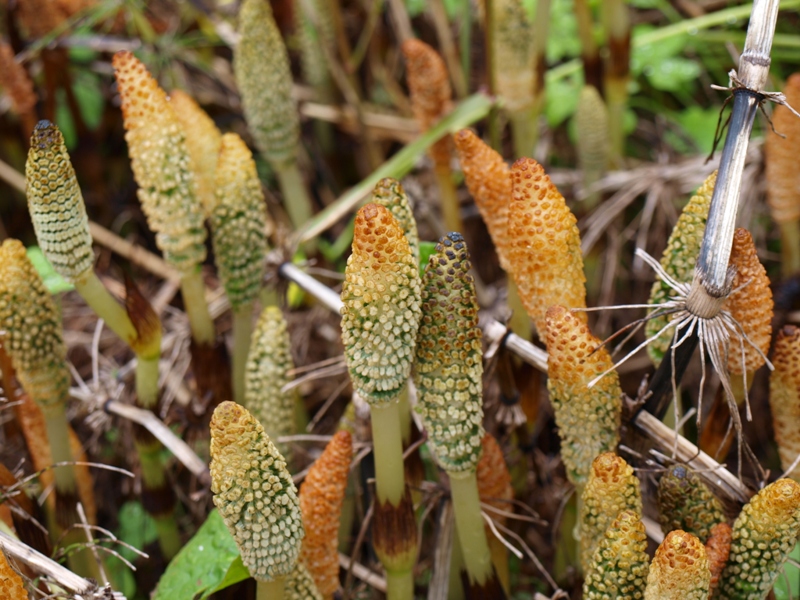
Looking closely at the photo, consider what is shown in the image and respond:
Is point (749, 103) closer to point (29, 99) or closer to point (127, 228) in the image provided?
point (29, 99)

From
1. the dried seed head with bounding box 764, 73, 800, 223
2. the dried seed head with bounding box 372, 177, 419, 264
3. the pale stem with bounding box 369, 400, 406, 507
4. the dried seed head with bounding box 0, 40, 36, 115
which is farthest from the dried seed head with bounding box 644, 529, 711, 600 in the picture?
the dried seed head with bounding box 0, 40, 36, 115

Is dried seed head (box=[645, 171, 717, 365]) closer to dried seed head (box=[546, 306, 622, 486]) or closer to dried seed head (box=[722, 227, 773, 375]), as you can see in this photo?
dried seed head (box=[722, 227, 773, 375])

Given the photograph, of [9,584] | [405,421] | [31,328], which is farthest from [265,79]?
[9,584]

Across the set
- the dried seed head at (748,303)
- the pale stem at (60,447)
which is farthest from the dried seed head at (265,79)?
the dried seed head at (748,303)

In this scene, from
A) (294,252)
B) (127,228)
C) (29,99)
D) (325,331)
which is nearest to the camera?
(294,252)

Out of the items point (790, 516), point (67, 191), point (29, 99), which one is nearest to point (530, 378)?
point (790, 516)

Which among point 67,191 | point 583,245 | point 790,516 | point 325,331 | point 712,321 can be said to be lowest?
point 325,331

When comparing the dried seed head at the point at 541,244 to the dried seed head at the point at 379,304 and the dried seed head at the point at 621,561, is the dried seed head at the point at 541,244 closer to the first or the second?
the dried seed head at the point at 379,304
